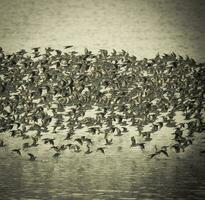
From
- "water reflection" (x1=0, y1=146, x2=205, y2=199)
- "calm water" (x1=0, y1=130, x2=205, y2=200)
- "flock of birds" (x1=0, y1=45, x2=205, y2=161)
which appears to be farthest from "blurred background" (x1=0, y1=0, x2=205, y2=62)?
"water reflection" (x1=0, y1=146, x2=205, y2=199)

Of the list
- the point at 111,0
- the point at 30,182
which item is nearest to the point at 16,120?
the point at 111,0

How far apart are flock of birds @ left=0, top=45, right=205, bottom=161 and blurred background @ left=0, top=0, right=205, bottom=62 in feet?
0.85

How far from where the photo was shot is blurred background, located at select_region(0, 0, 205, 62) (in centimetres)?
1569

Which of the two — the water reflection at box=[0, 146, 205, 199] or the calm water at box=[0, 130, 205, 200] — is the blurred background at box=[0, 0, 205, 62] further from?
the water reflection at box=[0, 146, 205, 199]

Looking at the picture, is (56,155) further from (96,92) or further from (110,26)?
(110,26)

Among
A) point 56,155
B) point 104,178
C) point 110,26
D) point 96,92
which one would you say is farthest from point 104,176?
point 110,26

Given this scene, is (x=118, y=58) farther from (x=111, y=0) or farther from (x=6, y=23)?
(x=6, y=23)

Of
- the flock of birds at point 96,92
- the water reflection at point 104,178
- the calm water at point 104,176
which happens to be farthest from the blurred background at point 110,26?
the water reflection at point 104,178

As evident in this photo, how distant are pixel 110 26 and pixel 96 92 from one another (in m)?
1.81

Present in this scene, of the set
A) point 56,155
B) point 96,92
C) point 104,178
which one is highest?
point 96,92

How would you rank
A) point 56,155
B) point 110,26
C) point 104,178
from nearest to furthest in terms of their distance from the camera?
point 104,178
point 56,155
point 110,26

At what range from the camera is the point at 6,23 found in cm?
1594

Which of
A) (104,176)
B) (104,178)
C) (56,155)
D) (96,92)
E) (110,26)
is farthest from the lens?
(110,26)

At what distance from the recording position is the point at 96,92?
51.0 feet
